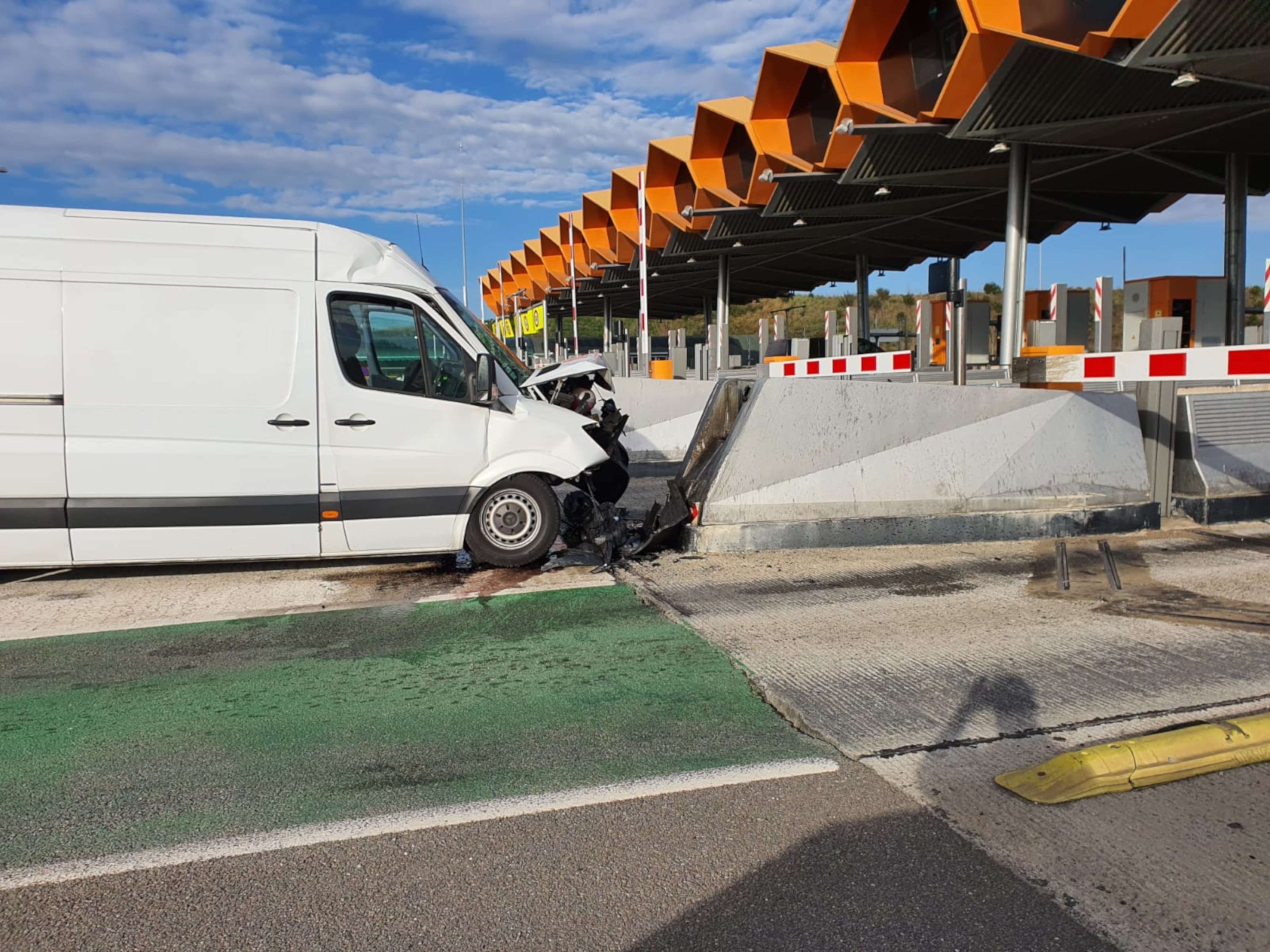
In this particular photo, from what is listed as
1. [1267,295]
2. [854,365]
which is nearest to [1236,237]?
[1267,295]

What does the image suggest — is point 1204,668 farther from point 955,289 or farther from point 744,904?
point 955,289

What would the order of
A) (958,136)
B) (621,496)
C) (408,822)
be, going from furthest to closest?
(958,136), (621,496), (408,822)

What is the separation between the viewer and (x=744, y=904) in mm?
2707

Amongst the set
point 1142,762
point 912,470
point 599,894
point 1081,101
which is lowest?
point 599,894

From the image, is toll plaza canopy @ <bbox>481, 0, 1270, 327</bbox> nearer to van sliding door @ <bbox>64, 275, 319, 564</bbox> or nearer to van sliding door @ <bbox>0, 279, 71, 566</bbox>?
van sliding door @ <bbox>64, 275, 319, 564</bbox>

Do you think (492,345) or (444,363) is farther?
(492,345)

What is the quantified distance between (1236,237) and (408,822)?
21.9m

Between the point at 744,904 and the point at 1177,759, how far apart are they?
1.80 meters

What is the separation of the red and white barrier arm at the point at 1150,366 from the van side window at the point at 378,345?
458 cm

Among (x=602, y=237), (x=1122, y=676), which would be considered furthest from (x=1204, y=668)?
(x=602, y=237)

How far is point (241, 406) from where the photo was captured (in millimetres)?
6379

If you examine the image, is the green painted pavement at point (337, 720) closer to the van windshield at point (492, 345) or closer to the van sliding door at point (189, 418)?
the van sliding door at point (189, 418)

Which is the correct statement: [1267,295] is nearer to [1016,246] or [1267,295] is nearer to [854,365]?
[1016,246]

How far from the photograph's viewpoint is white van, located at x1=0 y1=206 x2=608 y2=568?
20.3ft
